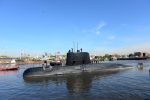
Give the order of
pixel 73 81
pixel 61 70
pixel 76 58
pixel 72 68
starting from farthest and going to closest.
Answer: pixel 76 58, pixel 72 68, pixel 61 70, pixel 73 81

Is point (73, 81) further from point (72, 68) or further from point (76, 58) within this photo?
point (76, 58)

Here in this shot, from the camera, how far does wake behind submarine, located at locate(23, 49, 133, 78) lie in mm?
40062

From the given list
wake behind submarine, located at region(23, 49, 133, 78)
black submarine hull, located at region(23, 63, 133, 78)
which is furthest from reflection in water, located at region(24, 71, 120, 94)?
wake behind submarine, located at region(23, 49, 133, 78)

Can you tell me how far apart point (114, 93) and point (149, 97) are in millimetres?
3427

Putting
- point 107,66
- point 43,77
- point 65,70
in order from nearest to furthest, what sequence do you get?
point 43,77 < point 65,70 < point 107,66

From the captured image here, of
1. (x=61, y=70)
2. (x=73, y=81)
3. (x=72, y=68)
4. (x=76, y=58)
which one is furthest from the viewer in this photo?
(x=76, y=58)

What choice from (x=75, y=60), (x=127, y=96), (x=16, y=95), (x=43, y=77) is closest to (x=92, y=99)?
(x=127, y=96)

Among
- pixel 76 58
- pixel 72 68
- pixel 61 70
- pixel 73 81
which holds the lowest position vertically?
pixel 73 81

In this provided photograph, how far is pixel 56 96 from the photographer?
2269 centimetres

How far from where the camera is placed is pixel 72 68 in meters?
42.0

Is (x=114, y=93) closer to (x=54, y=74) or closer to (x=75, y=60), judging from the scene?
(x=54, y=74)

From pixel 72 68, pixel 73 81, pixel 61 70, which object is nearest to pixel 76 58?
pixel 72 68

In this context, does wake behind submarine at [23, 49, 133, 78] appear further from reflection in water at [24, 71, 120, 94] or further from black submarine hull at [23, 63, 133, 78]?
reflection in water at [24, 71, 120, 94]

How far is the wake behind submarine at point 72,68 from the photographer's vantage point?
40062mm
